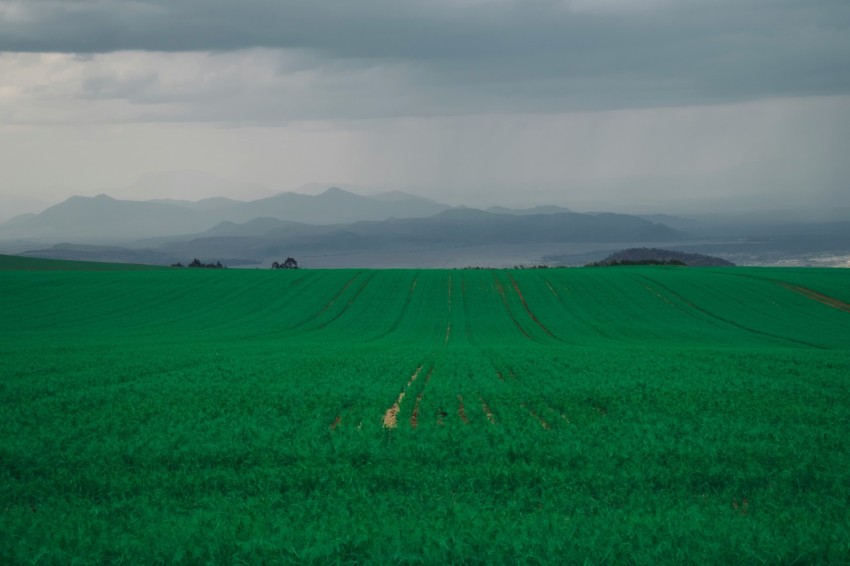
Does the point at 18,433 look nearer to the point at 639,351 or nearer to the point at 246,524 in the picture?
the point at 246,524

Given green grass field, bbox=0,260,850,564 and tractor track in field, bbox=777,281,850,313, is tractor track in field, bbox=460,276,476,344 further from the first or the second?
tractor track in field, bbox=777,281,850,313

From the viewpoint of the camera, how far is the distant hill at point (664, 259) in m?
113

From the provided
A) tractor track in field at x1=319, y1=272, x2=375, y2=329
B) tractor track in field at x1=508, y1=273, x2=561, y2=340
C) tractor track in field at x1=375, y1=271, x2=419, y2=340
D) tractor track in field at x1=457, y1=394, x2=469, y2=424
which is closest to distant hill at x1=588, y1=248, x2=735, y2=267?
tractor track in field at x1=508, y1=273, x2=561, y2=340

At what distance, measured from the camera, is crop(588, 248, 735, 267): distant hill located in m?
113

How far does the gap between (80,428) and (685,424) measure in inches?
630

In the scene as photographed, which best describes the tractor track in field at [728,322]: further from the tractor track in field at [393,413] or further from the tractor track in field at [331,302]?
the tractor track in field at [331,302]

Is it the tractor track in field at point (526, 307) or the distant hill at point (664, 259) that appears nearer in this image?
the tractor track in field at point (526, 307)

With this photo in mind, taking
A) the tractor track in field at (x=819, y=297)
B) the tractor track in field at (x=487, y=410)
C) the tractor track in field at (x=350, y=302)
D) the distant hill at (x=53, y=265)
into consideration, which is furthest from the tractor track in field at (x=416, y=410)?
the distant hill at (x=53, y=265)

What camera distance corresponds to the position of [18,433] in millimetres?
16359

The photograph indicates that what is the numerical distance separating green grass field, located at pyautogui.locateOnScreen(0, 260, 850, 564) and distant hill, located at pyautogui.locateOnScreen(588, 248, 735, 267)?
8314 centimetres

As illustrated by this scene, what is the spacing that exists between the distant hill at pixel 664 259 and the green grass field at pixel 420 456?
273 ft

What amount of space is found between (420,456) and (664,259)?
12003cm

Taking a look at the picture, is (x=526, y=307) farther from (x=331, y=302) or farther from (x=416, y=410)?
(x=416, y=410)

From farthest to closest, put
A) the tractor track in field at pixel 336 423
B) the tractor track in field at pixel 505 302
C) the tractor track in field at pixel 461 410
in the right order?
the tractor track in field at pixel 505 302 < the tractor track in field at pixel 461 410 < the tractor track in field at pixel 336 423
